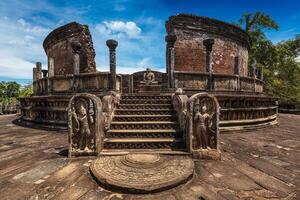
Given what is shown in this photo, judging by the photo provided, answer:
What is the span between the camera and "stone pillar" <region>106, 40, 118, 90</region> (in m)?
7.80

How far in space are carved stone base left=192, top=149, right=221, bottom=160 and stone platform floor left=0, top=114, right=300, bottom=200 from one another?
0.14 metres

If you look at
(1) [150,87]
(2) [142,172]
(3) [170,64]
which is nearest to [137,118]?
(2) [142,172]

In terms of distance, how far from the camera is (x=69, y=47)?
48.5 ft

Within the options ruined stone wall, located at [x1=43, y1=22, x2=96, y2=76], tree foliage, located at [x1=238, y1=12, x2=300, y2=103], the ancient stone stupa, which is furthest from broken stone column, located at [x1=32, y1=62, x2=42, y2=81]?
tree foliage, located at [x1=238, y1=12, x2=300, y2=103]

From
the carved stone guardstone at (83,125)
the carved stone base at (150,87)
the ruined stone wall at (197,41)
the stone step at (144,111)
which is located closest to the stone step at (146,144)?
the carved stone guardstone at (83,125)

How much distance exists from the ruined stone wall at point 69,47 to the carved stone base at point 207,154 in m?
11.4

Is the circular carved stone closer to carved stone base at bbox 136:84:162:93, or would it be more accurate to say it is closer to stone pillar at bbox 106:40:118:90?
stone pillar at bbox 106:40:118:90

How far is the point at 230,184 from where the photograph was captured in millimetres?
2879

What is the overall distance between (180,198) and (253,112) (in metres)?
7.21

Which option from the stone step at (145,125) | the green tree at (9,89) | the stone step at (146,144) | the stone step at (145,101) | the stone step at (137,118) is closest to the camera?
the stone step at (146,144)

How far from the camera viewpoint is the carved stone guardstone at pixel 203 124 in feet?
13.2

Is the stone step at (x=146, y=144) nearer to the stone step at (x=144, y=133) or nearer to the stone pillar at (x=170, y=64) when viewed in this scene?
the stone step at (x=144, y=133)

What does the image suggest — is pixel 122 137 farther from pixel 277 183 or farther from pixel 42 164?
pixel 277 183

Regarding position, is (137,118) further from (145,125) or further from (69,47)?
(69,47)
